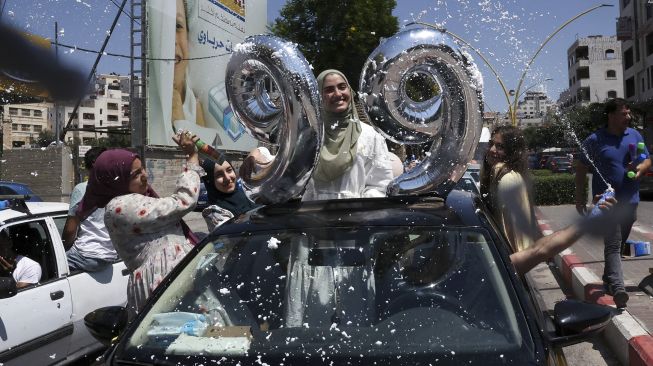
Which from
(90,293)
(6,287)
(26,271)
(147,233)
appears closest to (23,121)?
(90,293)

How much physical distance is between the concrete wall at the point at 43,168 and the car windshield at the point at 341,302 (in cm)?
1774

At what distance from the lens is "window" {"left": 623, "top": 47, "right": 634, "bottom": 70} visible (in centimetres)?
4897

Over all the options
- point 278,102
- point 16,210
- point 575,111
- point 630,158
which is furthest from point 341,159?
point 575,111

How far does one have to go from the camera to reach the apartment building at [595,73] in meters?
61.2

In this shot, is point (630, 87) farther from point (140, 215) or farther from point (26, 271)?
point (140, 215)

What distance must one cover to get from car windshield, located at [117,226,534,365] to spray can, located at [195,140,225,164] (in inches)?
29.3

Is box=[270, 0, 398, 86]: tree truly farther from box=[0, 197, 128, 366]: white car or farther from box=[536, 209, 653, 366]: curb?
box=[0, 197, 128, 366]: white car

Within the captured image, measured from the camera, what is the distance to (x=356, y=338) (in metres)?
2.22

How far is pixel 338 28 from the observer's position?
20.2 m

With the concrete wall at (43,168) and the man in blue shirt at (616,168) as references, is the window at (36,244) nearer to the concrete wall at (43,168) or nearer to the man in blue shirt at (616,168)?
the man in blue shirt at (616,168)

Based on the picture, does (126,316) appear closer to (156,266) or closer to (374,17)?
(156,266)

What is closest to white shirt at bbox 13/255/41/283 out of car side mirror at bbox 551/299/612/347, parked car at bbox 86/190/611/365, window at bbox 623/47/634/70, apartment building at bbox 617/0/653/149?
parked car at bbox 86/190/611/365

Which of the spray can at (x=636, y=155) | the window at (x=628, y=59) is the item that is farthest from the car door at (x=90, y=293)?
the window at (x=628, y=59)

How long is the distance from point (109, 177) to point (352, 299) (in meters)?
1.46
